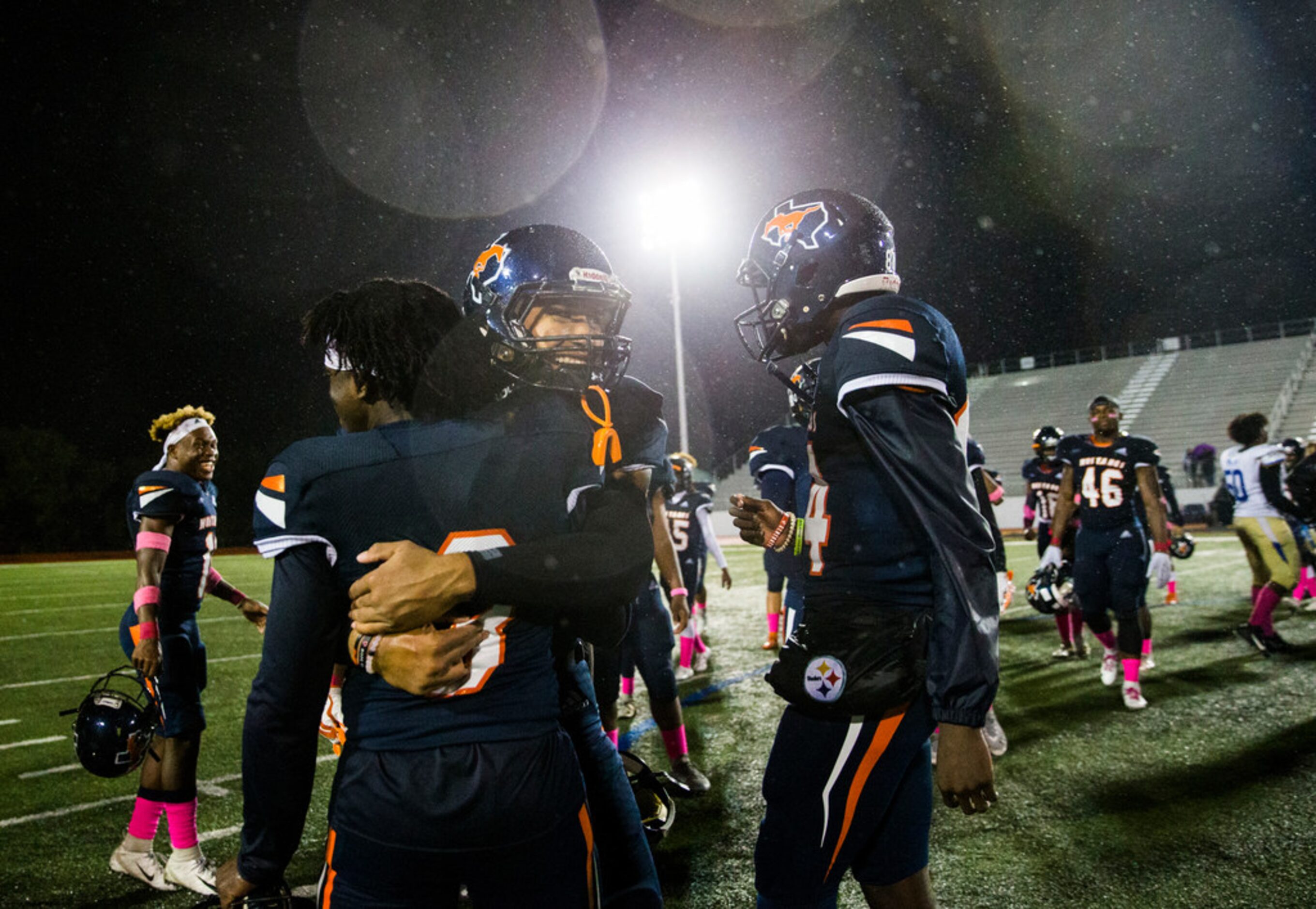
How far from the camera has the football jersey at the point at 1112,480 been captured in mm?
6227

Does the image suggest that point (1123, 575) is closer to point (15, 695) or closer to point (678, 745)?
point (678, 745)

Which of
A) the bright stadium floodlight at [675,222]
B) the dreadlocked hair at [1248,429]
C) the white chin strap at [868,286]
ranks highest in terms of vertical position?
the bright stadium floodlight at [675,222]

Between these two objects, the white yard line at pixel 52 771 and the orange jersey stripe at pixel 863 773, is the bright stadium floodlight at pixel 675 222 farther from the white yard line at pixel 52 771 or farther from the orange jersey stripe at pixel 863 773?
the orange jersey stripe at pixel 863 773

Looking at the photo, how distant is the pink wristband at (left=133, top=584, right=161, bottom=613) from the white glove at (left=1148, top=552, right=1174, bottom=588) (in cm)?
643

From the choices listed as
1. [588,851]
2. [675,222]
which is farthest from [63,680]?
[675,222]

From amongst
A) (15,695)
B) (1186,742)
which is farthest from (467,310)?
(15,695)

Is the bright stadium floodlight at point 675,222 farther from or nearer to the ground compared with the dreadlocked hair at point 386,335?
farther from the ground

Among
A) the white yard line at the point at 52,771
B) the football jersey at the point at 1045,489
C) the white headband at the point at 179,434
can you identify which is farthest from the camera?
the football jersey at the point at 1045,489

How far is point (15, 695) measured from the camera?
7520mm

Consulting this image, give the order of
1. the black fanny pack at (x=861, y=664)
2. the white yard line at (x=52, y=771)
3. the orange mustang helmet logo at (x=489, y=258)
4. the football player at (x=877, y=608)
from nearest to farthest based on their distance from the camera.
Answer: the football player at (x=877, y=608), the black fanny pack at (x=861, y=664), the orange mustang helmet logo at (x=489, y=258), the white yard line at (x=52, y=771)

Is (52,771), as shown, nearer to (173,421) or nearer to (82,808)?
(82,808)

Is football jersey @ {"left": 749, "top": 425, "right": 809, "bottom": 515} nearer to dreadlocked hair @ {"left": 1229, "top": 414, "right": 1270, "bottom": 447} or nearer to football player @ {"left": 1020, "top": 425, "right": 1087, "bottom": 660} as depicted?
football player @ {"left": 1020, "top": 425, "right": 1087, "bottom": 660}

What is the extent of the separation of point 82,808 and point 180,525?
197 centimetres

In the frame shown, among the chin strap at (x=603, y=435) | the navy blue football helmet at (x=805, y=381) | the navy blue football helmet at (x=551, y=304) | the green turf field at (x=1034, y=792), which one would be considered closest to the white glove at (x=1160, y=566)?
the green turf field at (x=1034, y=792)
